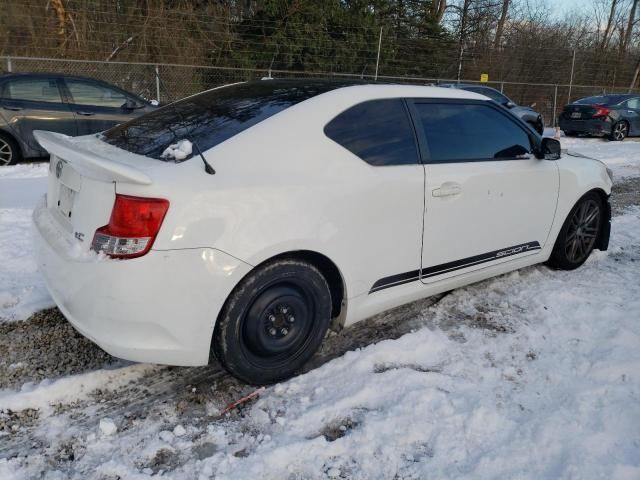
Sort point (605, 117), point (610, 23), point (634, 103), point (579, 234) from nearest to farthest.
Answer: point (579, 234), point (605, 117), point (634, 103), point (610, 23)

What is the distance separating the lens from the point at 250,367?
9.55ft

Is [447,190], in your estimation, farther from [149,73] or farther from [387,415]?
[149,73]

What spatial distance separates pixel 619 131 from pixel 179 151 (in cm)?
1642

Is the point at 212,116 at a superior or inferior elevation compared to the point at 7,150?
superior

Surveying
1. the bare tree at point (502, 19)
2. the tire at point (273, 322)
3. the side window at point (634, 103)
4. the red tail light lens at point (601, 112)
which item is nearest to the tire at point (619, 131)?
the red tail light lens at point (601, 112)

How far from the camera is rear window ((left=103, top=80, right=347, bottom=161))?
2908mm

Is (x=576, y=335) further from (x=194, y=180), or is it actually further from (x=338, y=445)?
(x=194, y=180)

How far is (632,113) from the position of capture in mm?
16047

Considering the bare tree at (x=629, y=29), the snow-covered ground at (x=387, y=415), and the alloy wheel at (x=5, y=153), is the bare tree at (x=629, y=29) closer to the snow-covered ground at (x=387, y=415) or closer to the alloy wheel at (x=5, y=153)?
the alloy wheel at (x=5, y=153)

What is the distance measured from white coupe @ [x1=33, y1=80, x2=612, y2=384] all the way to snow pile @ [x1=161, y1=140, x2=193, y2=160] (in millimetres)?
10

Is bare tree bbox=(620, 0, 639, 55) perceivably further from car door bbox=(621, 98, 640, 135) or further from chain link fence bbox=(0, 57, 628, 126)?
chain link fence bbox=(0, 57, 628, 126)

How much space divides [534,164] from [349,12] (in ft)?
63.6

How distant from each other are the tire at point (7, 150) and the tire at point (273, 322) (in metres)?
7.32

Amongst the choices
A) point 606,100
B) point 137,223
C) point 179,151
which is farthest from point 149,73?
point 137,223
